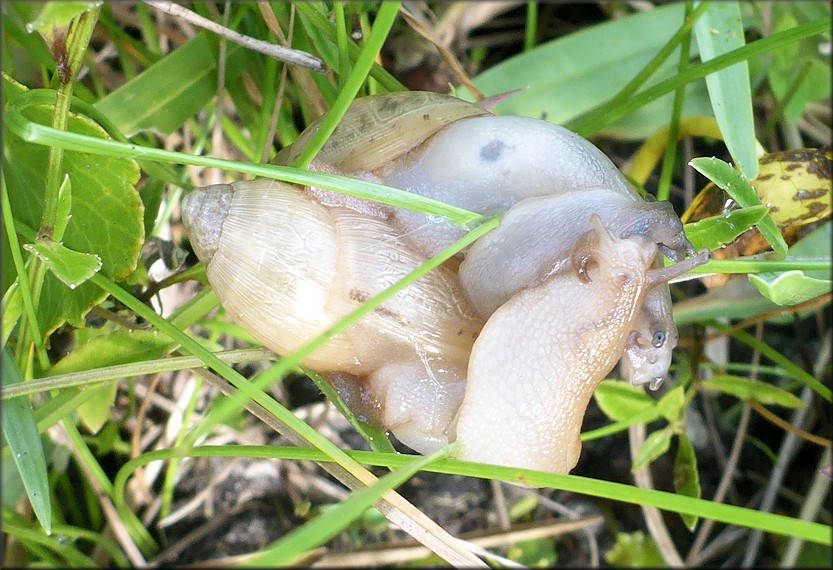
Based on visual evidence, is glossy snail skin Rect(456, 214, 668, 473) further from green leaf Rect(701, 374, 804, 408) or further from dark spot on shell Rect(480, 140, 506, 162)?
green leaf Rect(701, 374, 804, 408)

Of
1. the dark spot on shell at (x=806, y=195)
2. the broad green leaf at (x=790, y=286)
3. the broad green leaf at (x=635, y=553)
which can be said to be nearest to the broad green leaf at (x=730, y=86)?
the dark spot on shell at (x=806, y=195)

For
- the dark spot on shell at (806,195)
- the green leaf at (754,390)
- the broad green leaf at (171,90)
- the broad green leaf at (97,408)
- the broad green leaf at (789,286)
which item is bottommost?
the green leaf at (754,390)

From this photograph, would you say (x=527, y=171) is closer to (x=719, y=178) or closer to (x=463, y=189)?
(x=463, y=189)

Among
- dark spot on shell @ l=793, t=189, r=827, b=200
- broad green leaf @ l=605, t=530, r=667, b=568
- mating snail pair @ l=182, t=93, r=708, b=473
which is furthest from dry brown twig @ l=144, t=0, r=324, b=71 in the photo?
broad green leaf @ l=605, t=530, r=667, b=568

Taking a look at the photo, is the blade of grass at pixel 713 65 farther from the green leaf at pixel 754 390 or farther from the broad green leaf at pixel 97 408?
the broad green leaf at pixel 97 408

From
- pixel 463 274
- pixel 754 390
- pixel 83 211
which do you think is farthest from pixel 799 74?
pixel 83 211

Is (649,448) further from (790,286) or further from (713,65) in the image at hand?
(713,65)
